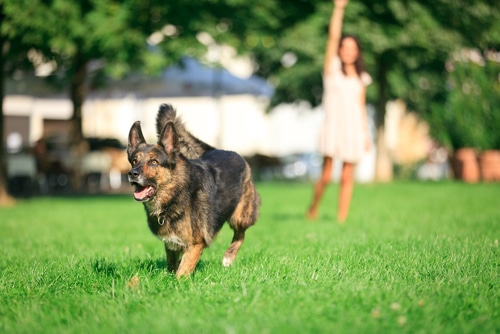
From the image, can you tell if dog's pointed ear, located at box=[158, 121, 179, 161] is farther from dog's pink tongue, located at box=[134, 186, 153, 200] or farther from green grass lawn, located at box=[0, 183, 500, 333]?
green grass lawn, located at box=[0, 183, 500, 333]

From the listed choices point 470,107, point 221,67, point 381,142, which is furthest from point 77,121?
point 470,107

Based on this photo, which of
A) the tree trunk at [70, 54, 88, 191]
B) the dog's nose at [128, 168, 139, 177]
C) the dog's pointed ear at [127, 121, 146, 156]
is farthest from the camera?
the tree trunk at [70, 54, 88, 191]

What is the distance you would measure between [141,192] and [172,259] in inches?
30.9

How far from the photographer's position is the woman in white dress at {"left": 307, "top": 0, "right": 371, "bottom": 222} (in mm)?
10297

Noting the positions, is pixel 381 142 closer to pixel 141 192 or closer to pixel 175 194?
pixel 175 194

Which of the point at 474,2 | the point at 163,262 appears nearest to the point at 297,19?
the point at 474,2

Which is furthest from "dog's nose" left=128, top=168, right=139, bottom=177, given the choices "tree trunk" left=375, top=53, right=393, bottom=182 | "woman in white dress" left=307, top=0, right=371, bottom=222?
"tree trunk" left=375, top=53, right=393, bottom=182

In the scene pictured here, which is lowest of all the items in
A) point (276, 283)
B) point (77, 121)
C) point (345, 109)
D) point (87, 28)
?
point (276, 283)

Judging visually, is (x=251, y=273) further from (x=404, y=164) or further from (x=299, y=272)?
(x=404, y=164)

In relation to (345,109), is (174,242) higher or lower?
lower

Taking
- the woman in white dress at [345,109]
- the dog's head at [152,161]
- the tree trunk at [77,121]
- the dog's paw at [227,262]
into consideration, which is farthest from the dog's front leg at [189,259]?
the tree trunk at [77,121]

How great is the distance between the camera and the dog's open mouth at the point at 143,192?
5.54 meters

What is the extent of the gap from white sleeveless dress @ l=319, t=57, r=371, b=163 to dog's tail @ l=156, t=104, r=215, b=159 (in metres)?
3.80

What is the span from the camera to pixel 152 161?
18.5ft
